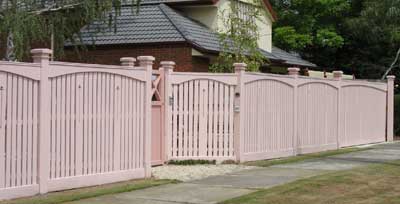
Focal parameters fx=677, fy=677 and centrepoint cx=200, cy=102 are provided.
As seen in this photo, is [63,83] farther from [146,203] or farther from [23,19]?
[23,19]

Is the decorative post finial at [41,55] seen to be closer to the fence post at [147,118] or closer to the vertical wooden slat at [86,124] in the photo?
the vertical wooden slat at [86,124]

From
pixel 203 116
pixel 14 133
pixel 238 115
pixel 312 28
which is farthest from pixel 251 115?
pixel 312 28

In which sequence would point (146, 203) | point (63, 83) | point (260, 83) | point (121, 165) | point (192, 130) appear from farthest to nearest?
point (260, 83), point (192, 130), point (121, 165), point (63, 83), point (146, 203)

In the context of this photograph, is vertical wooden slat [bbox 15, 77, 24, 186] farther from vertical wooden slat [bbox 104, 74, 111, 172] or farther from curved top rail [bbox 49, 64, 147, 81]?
vertical wooden slat [bbox 104, 74, 111, 172]

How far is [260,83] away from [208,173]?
3.24 m

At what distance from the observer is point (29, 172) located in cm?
998

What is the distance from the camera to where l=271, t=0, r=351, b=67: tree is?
1468 inches

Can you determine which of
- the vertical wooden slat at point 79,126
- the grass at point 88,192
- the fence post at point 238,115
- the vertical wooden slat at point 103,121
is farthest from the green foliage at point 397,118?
the vertical wooden slat at point 79,126

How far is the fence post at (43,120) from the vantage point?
1009 cm

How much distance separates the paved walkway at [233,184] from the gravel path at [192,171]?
36 centimetres

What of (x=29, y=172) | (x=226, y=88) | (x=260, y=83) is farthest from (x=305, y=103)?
(x=29, y=172)

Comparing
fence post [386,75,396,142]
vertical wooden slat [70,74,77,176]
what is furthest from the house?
vertical wooden slat [70,74,77,176]

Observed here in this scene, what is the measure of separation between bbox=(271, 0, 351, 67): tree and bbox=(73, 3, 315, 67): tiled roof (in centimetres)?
1443

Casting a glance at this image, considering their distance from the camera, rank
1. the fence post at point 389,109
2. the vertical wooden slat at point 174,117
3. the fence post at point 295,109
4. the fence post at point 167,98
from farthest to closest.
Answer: the fence post at point 389,109
the fence post at point 295,109
the vertical wooden slat at point 174,117
the fence post at point 167,98
